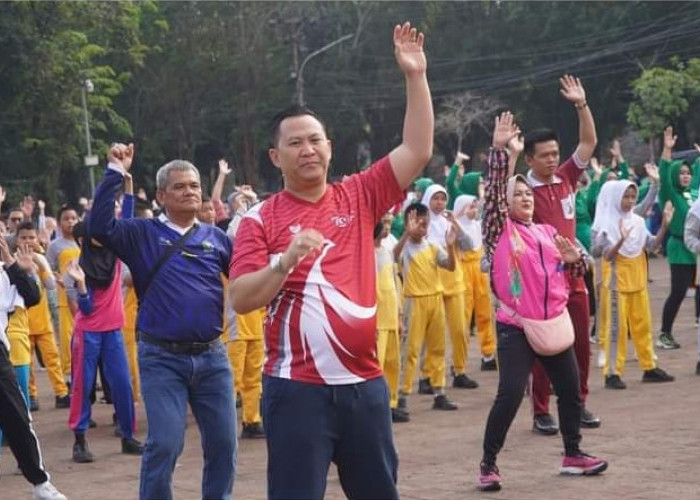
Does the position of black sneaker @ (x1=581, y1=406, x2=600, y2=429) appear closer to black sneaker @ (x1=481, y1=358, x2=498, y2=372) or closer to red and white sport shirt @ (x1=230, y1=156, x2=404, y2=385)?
black sneaker @ (x1=481, y1=358, x2=498, y2=372)

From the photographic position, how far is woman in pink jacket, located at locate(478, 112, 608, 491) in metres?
8.88

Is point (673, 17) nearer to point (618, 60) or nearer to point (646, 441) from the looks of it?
point (618, 60)

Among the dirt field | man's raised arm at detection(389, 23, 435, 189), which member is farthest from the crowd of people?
the dirt field

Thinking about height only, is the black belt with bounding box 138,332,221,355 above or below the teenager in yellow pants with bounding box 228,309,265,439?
above

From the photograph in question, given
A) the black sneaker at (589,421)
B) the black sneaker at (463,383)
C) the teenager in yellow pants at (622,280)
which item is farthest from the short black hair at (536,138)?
the black sneaker at (463,383)

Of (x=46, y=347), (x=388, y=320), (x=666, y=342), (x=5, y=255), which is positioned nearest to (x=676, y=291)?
(x=666, y=342)

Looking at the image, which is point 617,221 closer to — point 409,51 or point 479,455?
point 479,455

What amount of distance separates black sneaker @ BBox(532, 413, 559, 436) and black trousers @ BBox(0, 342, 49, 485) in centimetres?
378

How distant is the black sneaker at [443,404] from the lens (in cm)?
1245

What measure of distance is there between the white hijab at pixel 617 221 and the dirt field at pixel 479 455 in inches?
51.5

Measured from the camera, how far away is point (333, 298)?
522cm

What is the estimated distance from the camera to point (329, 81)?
220 feet

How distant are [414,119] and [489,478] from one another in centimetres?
389

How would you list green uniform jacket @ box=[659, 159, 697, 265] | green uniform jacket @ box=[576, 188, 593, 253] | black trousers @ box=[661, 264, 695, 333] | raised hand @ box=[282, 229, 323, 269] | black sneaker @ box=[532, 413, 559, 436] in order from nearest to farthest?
1. raised hand @ box=[282, 229, 323, 269]
2. black sneaker @ box=[532, 413, 559, 436]
3. green uniform jacket @ box=[659, 159, 697, 265]
4. green uniform jacket @ box=[576, 188, 593, 253]
5. black trousers @ box=[661, 264, 695, 333]
